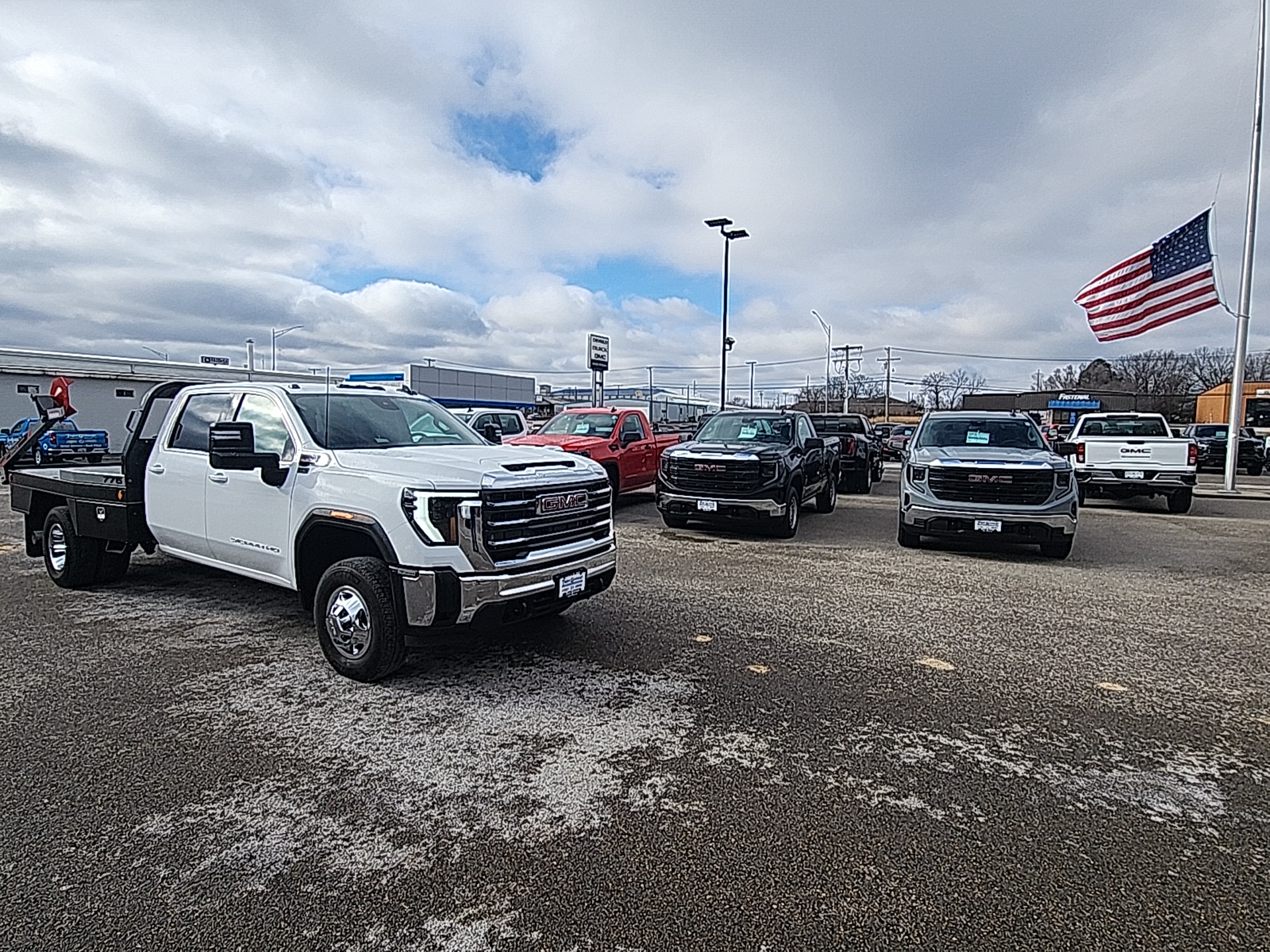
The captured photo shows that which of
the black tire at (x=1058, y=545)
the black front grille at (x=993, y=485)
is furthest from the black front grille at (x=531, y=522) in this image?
the black tire at (x=1058, y=545)

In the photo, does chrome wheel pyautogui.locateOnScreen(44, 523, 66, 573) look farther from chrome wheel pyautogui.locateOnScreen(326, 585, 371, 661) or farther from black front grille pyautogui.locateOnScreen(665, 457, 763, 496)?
black front grille pyautogui.locateOnScreen(665, 457, 763, 496)

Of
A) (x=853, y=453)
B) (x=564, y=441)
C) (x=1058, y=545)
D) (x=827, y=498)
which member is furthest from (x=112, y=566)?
(x=853, y=453)

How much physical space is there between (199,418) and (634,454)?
28.0ft

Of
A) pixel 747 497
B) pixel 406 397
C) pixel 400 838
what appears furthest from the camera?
pixel 747 497

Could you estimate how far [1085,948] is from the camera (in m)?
2.45

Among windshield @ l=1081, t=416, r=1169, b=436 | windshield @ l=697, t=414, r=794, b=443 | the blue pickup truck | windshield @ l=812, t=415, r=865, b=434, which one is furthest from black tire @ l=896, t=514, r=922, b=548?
the blue pickup truck

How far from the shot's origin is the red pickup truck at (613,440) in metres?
13.0

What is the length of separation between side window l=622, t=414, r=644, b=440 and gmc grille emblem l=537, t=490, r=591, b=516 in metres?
8.44

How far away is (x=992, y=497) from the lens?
899cm

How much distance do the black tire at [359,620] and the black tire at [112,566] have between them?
3452 millimetres

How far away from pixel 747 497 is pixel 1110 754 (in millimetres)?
6518

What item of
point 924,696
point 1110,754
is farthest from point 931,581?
point 1110,754

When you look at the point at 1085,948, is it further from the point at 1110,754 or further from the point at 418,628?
the point at 418,628

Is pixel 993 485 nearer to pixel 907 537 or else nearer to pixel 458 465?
pixel 907 537
